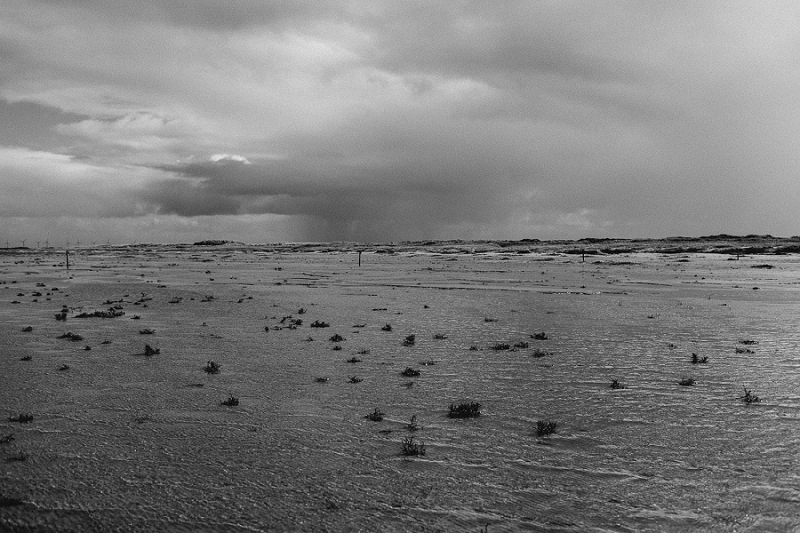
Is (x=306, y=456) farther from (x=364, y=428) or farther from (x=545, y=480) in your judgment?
(x=545, y=480)

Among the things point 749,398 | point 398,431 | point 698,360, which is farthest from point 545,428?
point 698,360

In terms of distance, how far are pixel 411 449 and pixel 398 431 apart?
53.5 inches

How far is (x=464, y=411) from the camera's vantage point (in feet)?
Result: 43.2

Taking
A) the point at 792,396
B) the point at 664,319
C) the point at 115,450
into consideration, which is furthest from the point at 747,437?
the point at 664,319

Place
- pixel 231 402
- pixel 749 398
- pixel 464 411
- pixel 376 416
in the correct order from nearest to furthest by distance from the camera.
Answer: pixel 376 416 < pixel 464 411 < pixel 231 402 < pixel 749 398

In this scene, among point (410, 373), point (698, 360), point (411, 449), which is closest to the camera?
point (411, 449)

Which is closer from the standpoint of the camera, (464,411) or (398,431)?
(398,431)

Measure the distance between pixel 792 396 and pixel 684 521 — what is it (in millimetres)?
8632

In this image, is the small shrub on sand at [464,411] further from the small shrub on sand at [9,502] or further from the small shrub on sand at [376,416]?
the small shrub on sand at [9,502]

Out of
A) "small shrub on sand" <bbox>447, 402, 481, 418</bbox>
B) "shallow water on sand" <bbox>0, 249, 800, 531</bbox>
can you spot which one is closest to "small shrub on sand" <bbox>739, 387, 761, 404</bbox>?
"shallow water on sand" <bbox>0, 249, 800, 531</bbox>

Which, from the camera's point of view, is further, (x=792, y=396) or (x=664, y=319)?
(x=664, y=319)

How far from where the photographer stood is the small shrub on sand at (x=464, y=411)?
13125 mm

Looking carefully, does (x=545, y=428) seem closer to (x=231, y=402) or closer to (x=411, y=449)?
(x=411, y=449)

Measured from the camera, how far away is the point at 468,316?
31125 mm
